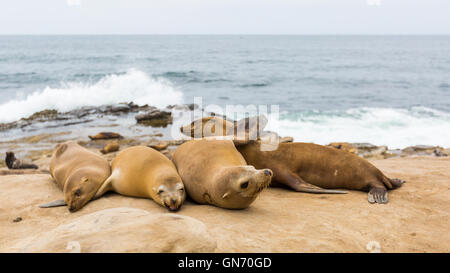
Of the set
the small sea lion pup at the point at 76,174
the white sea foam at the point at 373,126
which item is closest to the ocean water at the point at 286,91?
the white sea foam at the point at 373,126

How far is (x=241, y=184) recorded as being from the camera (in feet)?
11.3

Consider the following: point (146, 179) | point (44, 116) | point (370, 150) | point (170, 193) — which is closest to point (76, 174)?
point (146, 179)

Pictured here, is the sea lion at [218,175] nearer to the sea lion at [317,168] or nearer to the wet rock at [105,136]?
the sea lion at [317,168]

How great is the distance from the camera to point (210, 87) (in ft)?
88.5

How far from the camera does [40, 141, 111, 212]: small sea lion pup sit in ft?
13.3

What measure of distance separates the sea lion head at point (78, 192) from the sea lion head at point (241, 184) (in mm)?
1457

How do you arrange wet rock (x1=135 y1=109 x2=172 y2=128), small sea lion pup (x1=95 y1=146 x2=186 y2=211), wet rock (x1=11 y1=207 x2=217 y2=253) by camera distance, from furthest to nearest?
1. wet rock (x1=135 y1=109 x2=172 y2=128)
2. small sea lion pup (x1=95 y1=146 x2=186 y2=211)
3. wet rock (x1=11 y1=207 x2=217 y2=253)

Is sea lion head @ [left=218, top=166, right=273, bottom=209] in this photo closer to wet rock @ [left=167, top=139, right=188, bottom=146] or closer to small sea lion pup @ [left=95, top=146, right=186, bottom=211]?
small sea lion pup @ [left=95, top=146, right=186, bottom=211]

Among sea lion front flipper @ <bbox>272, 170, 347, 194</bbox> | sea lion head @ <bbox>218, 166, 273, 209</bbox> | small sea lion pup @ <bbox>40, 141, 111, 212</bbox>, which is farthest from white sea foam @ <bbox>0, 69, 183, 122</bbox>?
sea lion head @ <bbox>218, 166, 273, 209</bbox>

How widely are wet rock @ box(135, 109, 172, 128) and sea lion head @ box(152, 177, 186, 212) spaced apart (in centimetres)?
1042

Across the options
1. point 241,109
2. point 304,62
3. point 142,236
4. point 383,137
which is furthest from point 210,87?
point 142,236

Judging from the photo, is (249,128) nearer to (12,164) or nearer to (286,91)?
→ (12,164)

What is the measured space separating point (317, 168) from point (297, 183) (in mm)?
354
